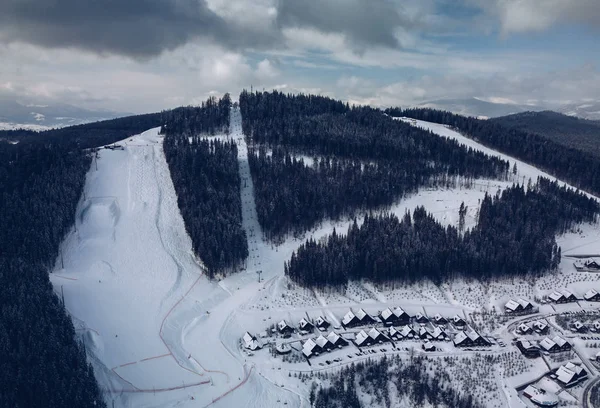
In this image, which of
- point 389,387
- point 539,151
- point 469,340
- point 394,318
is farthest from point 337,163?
point 389,387

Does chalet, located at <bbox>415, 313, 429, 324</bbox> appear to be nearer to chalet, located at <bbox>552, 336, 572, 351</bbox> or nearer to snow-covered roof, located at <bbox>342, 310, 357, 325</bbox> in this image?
snow-covered roof, located at <bbox>342, 310, 357, 325</bbox>

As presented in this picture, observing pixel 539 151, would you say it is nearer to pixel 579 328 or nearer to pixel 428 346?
pixel 579 328

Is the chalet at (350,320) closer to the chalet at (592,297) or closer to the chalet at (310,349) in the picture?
the chalet at (310,349)

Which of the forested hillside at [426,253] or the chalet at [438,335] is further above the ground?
the forested hillside at [426,253]

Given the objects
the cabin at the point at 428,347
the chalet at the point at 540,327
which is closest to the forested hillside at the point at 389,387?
the cabin at the point at 428,347

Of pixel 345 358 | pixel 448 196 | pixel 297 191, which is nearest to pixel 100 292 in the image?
pixel 345 358

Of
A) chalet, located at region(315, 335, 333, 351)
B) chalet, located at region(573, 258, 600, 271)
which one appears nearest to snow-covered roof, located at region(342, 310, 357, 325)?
chalet, located at region(315, 335, 333, 351)
